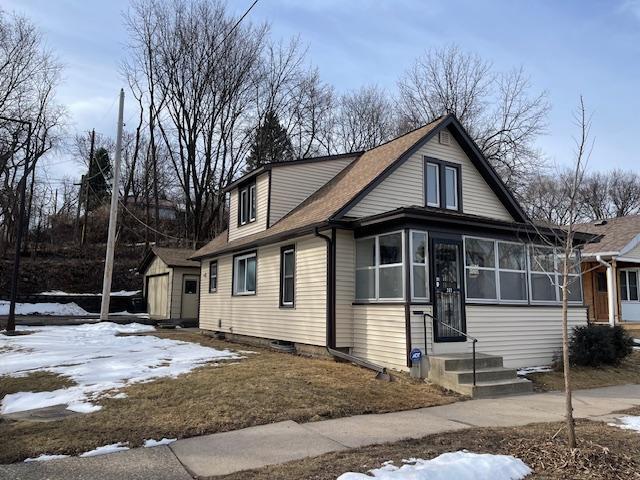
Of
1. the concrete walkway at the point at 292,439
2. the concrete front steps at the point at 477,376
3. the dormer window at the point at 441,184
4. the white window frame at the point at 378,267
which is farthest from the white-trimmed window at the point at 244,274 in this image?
the concrete walkway at the point at 292,439

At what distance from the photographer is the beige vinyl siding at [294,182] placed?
15.4 meters

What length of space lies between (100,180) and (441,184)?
39.2 metres

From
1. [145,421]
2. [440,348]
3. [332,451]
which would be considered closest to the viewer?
[332,451]

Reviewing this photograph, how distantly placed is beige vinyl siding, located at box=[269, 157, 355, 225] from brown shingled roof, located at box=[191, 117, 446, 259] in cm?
25

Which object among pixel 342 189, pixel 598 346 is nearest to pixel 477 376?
pixel 598 346

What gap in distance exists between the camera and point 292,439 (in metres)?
5.74

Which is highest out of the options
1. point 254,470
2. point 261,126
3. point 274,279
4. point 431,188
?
point 261,126

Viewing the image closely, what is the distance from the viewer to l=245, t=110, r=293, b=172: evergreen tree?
34.7m

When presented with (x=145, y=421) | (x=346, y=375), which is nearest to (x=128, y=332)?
(x=346, y=375)

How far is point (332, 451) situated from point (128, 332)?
15.1 m

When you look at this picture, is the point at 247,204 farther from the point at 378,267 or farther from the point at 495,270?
the point at 495,270

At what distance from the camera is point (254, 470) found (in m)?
4.71

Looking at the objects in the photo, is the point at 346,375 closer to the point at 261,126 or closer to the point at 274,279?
the point at 274,279

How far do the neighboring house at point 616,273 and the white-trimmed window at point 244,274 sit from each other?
12538 mm
